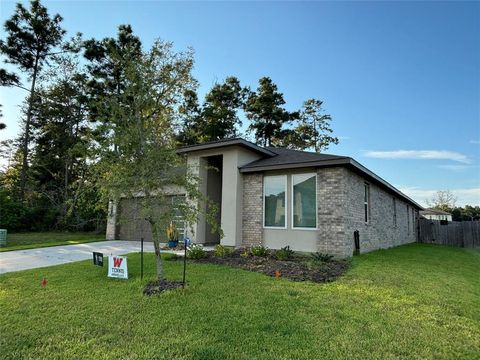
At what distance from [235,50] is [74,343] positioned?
496 inches

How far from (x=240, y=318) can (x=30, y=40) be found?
2672 cm

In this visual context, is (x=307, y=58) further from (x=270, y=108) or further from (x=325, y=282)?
(x=270, y=108)

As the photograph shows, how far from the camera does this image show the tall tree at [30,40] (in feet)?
70.6

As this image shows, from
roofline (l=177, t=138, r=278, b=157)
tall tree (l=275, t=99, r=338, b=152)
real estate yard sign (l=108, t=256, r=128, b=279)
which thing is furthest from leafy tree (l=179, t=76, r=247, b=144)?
real estate yard sign (l=108, t=256, r=128, b=279)

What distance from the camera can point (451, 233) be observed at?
65.6 ft

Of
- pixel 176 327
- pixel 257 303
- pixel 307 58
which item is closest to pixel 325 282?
pixel 257 303

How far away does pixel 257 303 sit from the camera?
15.6ft

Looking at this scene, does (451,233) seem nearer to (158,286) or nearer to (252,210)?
(252,210)

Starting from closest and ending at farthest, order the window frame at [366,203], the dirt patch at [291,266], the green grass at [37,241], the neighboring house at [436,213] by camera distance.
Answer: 1. the dirt patch at [291,266]
2. the window frame at [366,203]
3. the green grass at [37,241]
4. the neighboring house at [436,213]

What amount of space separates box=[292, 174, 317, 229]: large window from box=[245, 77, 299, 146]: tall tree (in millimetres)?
19807

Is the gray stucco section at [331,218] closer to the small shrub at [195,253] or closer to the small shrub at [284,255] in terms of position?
the small shrub at [284,255]

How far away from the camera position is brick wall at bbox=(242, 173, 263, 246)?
11102 millimetres

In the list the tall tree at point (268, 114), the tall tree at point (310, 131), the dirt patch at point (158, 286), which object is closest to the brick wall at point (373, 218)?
the dirt patch at point (158, 286)

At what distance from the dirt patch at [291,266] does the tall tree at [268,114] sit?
71.5 feet
